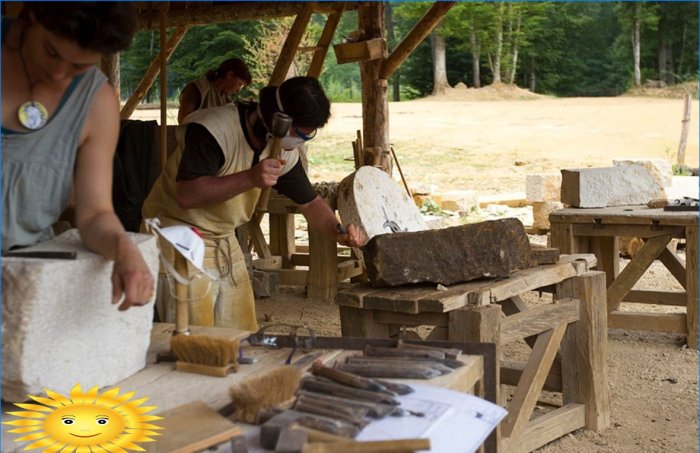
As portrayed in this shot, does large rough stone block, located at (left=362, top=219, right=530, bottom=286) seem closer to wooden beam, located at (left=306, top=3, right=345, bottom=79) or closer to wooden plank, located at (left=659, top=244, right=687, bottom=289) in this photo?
wooden plank, located at (left=659, top=244, right=687, bottom=289)

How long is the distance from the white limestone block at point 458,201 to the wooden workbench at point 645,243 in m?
5.64

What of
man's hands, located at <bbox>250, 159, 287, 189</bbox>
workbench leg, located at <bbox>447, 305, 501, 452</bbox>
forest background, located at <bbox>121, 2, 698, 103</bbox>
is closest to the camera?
man's hands, located at <bbox>250, 159, 287, 189</bbox>

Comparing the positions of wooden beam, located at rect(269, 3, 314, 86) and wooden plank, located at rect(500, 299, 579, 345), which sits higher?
wooden beam, located at rect(269, 3, 314, 86)

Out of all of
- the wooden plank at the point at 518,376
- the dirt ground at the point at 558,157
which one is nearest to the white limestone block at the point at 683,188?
the dirt ground at the point at 558,157

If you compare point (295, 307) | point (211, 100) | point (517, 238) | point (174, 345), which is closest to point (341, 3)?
point (211, 100)

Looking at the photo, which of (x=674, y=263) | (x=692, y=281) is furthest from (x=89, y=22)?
(x=674, y=263)

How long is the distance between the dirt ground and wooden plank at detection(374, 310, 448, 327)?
0.63 metres

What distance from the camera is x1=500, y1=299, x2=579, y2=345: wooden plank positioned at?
399cm

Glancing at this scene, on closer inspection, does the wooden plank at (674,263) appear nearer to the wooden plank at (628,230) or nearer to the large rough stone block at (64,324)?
the wooden plank at (628,230)

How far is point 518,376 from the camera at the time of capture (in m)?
4.73

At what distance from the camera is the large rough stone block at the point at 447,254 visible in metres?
3.86

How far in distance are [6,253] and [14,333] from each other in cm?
26

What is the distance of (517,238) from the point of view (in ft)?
13.6

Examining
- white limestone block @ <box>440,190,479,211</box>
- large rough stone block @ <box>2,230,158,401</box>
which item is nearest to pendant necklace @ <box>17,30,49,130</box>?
large rough stone block @ <box>2,230,158,401</box>
